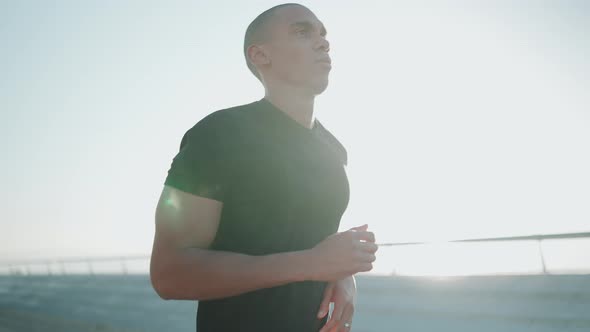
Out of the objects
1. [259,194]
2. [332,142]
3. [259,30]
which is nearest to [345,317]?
[259,194]

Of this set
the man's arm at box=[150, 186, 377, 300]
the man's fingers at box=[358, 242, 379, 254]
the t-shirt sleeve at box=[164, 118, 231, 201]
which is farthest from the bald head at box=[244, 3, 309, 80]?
the man's fingers at box=[358, 242, 379, 254]

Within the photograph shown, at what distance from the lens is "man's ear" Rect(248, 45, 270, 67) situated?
1808mm

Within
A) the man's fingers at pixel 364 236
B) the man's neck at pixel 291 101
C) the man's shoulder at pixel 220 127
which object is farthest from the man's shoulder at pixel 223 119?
the man's fingers at pixel 364 236

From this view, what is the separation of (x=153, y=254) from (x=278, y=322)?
1.34ft

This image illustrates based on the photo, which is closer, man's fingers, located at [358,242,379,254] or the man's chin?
man's fingers, located at [358,242,379,254]

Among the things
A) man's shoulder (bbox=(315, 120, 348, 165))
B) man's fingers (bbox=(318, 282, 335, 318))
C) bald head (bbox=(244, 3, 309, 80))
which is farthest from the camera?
man's shoulder (bbox=(315, 120, 348, 165))

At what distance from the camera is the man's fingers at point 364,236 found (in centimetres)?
141

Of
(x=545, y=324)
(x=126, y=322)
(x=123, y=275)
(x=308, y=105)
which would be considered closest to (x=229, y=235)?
(x=308, y=105)

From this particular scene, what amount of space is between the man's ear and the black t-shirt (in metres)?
0.19

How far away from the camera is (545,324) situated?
19.7 feet

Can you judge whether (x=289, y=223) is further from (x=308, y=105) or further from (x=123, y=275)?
(x=123, y=275)

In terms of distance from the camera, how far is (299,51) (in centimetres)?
175

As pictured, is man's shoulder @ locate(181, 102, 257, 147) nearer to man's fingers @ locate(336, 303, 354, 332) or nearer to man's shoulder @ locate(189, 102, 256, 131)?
man's shoulder @ locate(189, 102, 256, 131)

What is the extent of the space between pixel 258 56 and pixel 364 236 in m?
0.75
